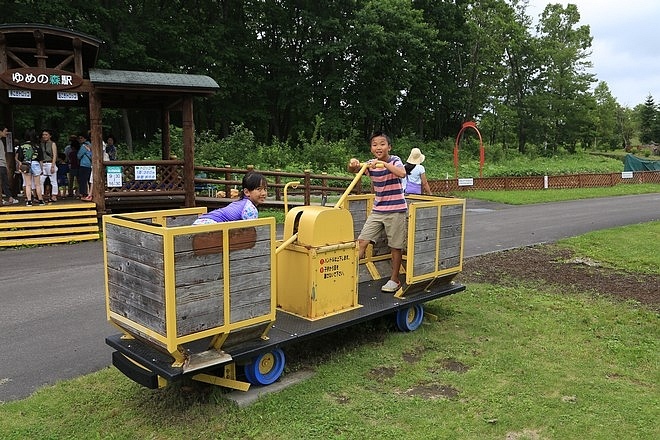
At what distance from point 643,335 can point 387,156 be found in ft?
10.8

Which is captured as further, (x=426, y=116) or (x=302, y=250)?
(x=426, y=116)

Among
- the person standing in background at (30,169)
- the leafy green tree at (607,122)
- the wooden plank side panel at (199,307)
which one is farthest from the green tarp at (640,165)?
the wooden plank side panel at (199,307)

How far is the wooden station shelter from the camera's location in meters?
11.7

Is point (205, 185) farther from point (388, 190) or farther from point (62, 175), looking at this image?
point (388, 190)

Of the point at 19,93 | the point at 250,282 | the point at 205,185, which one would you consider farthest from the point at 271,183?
the point at 250,282

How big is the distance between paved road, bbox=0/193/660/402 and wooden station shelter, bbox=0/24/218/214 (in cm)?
226

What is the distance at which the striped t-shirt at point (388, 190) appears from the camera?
5.72 m

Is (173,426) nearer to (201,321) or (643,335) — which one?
(201,321)

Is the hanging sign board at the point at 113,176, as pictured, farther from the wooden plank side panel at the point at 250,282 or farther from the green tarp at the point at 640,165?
the green tarp at the point at 640,165

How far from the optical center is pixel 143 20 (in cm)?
2994

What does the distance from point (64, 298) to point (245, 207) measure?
14.0 feet

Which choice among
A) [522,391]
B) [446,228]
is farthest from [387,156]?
[522,391]

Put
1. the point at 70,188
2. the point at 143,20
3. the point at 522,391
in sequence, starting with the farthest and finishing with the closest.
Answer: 1. the point at 143,20
2. the point at 70,188
3. the point at 522,391

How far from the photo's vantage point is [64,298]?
7219mm
